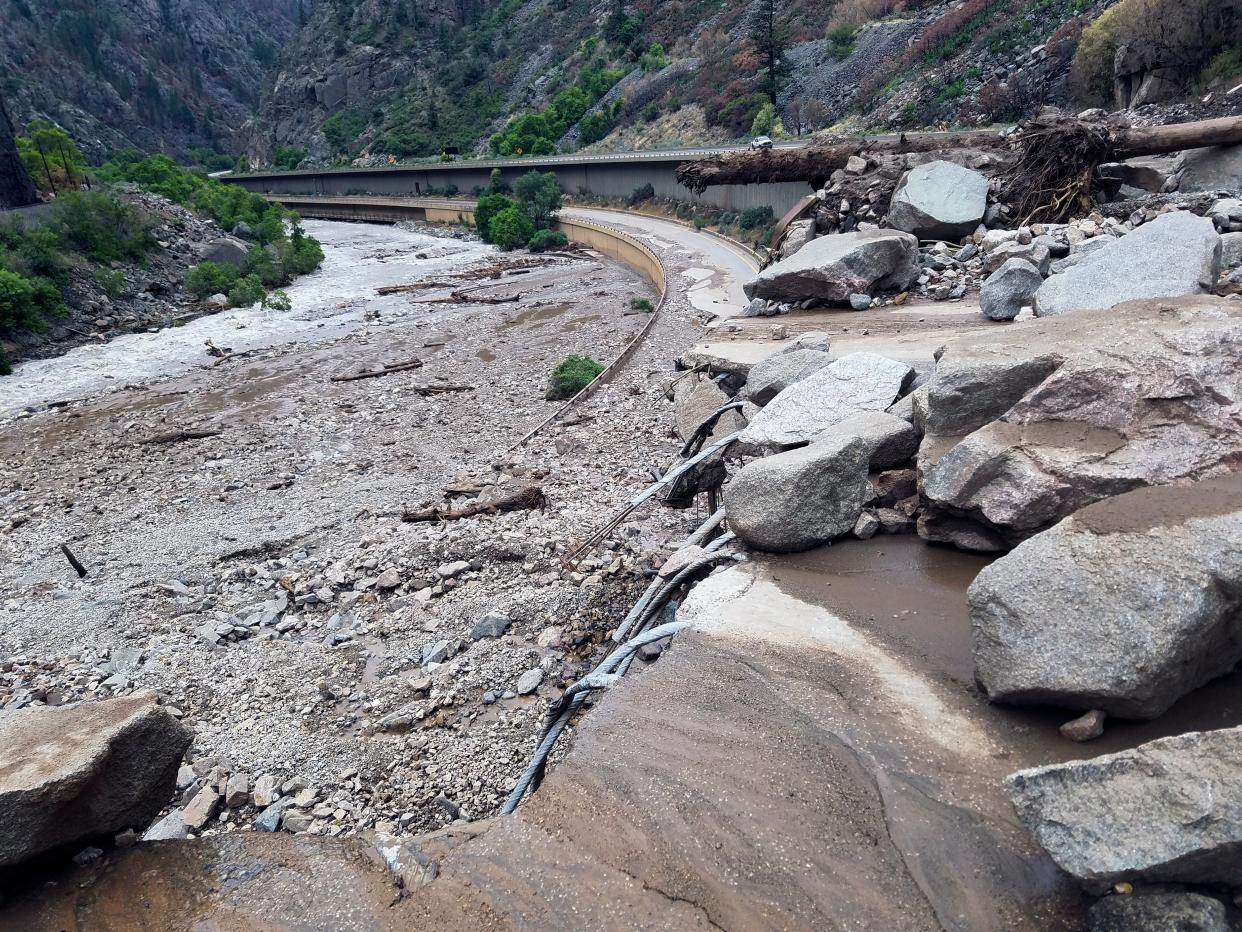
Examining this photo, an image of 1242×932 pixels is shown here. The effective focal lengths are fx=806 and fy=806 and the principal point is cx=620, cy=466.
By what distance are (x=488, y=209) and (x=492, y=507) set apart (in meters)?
36.7

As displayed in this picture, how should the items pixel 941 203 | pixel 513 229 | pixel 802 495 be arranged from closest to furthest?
pixel 802 495 < pixel 941 203 < pixel 513 229

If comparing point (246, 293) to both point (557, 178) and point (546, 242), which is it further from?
point (557, 178)

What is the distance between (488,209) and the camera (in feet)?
142

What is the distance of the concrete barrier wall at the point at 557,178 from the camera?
29592 millimetres

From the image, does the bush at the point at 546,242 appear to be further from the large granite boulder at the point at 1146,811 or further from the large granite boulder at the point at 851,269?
the large granite boulder at the point at 1146,811

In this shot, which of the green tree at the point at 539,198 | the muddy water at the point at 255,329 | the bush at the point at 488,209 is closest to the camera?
the muddy water at the point at 255,329

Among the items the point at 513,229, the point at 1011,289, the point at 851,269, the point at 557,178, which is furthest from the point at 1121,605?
the point at 557,178

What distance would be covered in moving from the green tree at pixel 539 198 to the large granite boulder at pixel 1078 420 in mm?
38354

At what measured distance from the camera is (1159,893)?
2.68 metres

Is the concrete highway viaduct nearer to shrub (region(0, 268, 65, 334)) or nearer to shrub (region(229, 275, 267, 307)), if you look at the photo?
shrub (region(229, 275, 267, 307))

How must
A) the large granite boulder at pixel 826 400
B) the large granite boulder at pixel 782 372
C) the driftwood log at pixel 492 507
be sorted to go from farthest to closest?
the driftwood log at pixel 492 507
the large granite boulder at pixel 782 372
the large granite boulder at pixel 826 400

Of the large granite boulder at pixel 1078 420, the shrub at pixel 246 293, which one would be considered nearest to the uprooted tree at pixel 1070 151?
the large granite boulder at pixel 1078 420

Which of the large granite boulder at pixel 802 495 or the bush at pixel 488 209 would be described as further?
the bush at pixel 488 209

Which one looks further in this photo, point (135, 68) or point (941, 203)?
point (135, 68)
